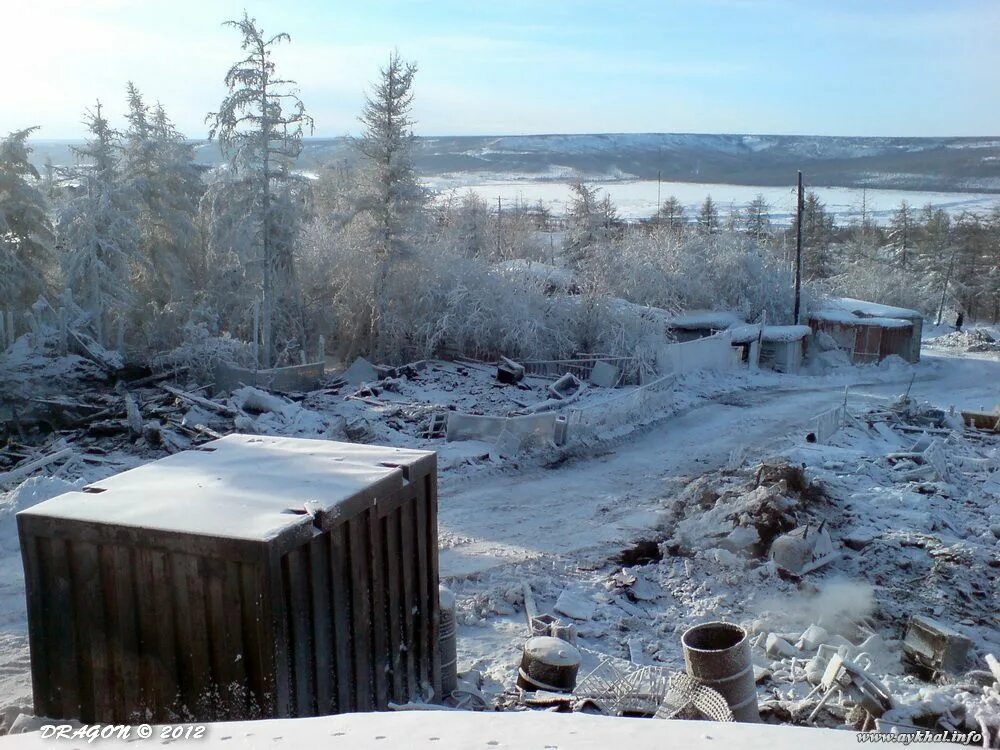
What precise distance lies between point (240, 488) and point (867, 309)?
1524 inches

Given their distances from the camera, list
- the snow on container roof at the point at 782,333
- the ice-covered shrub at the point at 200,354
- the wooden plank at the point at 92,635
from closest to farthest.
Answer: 1. the wooden plank at the point at 92,635
2. the ice-covered shrub at the point at 200,354
3. the snow on container roof at the point at 782,333

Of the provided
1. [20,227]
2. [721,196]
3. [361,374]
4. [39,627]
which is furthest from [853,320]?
[721,196]

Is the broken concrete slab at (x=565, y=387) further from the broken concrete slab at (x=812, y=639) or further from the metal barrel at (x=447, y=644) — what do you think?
the metal barrel at (x=447, y=644)

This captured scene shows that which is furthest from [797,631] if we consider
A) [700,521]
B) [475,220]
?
[475,220]

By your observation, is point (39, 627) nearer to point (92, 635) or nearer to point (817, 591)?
point (92, 635)

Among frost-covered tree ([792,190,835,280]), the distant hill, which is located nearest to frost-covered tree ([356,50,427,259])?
frost-covered tree ([792,190,835,280])

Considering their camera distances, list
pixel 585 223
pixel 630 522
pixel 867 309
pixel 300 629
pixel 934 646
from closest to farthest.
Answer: pixel 300 629 < pixel 934 646 < pixel 630 522 < pixel 585 223 < pixel 867 309

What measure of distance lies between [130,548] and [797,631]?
780 centimetres

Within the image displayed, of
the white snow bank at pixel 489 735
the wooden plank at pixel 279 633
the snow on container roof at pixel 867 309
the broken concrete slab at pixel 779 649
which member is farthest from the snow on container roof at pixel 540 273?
the white snow bank at pixel 489 735

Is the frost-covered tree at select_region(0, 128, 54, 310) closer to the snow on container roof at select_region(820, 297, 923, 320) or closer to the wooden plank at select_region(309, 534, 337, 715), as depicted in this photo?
the wooden plank at select_region(309, 534, 337, 715)

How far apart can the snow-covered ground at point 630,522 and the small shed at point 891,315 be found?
13.9 metres

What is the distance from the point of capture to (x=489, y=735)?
4.16m

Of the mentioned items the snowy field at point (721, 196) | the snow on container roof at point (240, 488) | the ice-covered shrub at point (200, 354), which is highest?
the snowy field at point (721, 196)

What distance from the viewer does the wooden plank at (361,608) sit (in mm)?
6020
